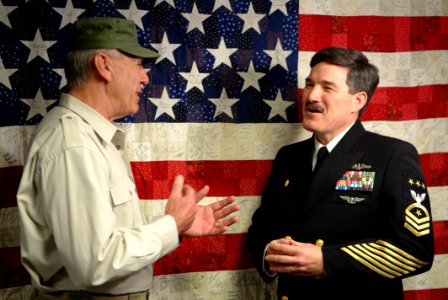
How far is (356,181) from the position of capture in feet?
6.10

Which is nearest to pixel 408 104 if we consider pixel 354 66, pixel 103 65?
pixel 354 66

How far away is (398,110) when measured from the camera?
2.45 metres

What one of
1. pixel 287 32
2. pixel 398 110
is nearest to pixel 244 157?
pixel 287 32

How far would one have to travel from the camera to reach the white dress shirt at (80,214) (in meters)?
1.30

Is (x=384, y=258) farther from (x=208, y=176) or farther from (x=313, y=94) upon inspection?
(x=208, y=176)

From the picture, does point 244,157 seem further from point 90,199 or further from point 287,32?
point 90,199

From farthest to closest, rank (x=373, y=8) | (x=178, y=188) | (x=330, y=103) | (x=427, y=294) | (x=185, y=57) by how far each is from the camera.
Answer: (x=427, y=294)
(x=373, y=8)
(x=185, y=57)
(x=330, y=103)
(x=178, y=188)

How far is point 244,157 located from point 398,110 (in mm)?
866

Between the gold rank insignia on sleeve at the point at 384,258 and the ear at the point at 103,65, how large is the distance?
1081mm

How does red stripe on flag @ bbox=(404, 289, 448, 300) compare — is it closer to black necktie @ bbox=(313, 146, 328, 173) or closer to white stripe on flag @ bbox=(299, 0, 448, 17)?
black necktie @ bbox=(313, 146, 328, 173)

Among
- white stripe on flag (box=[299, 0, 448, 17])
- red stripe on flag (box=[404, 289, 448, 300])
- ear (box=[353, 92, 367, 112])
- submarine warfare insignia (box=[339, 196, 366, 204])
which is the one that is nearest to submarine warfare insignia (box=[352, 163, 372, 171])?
submarine warfare insignia (box=[339, 196, 366, 204])

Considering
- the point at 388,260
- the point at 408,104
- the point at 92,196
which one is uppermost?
the point at 408,104

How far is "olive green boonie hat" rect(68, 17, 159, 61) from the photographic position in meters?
1.58

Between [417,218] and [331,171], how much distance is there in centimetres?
37
